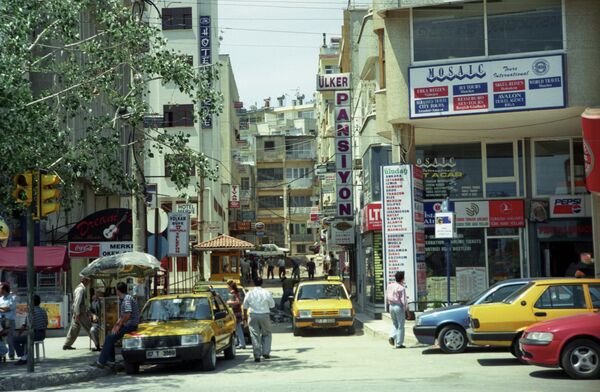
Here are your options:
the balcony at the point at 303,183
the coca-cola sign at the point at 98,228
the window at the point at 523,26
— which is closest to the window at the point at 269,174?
the balcony at the point at 303,183

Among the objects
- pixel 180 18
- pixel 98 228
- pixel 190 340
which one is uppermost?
pixel 180 18

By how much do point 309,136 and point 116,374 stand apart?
92427 mm

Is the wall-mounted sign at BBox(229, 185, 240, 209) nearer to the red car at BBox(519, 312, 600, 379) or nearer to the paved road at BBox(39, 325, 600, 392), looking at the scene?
the paved road at BBox(39, 325, 600, 392)

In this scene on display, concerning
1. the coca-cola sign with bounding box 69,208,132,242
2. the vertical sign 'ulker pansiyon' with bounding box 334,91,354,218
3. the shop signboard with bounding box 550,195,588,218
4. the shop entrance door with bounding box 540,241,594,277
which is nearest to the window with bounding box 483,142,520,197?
the shop signboard with bounding box 550,195,588,218

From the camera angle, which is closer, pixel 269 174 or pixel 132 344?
pixel 132 344

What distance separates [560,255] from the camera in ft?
90.2

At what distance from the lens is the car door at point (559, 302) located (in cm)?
1529

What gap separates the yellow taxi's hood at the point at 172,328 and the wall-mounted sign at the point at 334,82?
64.7 ft

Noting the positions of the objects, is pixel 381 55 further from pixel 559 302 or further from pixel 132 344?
pixel 132 344

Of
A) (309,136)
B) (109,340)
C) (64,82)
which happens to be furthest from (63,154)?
(309,136)

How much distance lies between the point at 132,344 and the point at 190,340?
112cm

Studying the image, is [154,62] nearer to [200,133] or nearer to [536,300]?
[536,300]

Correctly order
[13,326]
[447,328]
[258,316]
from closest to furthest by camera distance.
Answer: [447,328] → [258,316] → [13,326]

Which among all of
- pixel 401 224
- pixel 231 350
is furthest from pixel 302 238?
pixel 231 350
